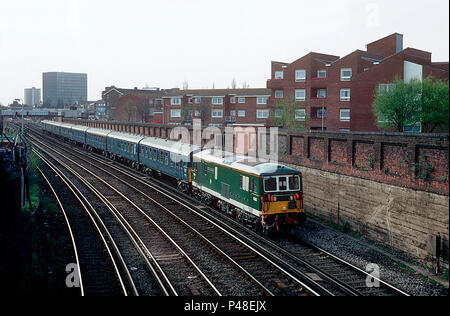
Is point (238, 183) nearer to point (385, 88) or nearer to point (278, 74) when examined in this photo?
point (385, 88)

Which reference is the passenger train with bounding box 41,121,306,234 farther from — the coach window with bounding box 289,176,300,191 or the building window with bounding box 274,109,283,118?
the building window with bounding box 274,109,283,118

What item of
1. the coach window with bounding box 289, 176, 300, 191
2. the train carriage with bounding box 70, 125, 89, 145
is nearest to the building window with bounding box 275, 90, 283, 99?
the train carriage with bounding box 70, 125, 89, 145

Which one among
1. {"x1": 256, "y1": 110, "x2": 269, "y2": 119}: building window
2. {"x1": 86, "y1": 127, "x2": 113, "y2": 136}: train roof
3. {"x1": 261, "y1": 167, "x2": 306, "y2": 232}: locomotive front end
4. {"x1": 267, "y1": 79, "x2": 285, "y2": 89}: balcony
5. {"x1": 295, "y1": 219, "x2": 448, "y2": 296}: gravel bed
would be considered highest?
{"x1": 267, "y1": 79, "x2": 285, "y2": 89}: balcony

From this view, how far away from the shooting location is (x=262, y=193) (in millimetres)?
18219

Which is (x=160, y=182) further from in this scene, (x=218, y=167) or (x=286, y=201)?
(x=286, y=201)

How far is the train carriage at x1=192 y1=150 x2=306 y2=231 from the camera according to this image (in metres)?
18.3

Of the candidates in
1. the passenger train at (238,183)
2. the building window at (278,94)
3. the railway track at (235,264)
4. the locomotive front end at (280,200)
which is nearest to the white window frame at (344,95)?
the building window at (278,94)

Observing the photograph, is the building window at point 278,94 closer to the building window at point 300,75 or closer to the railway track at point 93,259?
the building window at point 300,75

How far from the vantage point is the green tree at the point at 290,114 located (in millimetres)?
47156

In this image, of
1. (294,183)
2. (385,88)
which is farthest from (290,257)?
(385,88)

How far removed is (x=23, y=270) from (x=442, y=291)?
42.7 ft

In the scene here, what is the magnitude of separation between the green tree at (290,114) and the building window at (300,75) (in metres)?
2.91

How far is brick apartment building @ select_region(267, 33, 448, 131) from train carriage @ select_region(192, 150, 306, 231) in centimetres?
2022

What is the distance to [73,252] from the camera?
656 inches
